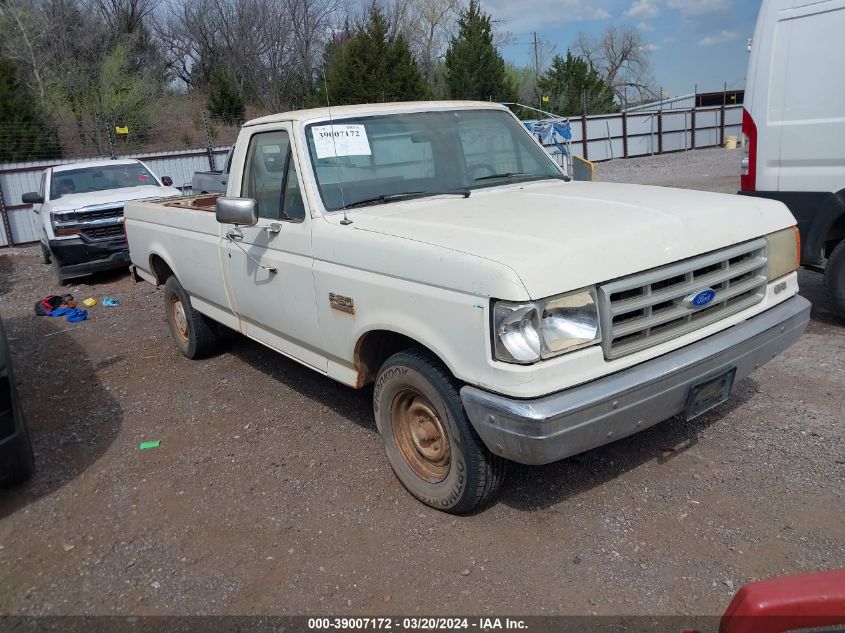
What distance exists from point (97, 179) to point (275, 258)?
9.03 m

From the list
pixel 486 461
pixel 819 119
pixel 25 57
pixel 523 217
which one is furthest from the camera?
pixel 25 57

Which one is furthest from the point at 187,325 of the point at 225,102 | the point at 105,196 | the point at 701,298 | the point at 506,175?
the point at 225,102

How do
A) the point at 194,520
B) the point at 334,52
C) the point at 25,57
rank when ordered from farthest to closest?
1. the point at 25,57
2. the point at 334,52
3. the point at 194,520

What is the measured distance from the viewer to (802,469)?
145 inches

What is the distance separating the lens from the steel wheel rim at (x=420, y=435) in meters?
3.50

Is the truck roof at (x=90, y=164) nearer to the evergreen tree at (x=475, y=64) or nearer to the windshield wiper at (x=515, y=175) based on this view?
the windshield wiper at (x=515, y=175)

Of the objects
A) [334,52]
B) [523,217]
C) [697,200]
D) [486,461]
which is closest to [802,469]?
[697,200]

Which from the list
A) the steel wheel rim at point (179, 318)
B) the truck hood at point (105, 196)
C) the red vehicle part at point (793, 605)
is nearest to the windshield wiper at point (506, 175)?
the red vehicle part at point (793, 605)

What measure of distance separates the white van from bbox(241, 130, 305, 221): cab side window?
3.77m

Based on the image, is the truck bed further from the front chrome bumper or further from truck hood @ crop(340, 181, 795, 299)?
the front chrome bumper

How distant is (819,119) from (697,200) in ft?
7.76

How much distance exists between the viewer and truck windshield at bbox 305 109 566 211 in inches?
162

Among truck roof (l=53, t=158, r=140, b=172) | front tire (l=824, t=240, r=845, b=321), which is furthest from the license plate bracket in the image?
truck roof (l=53, t=158, r=140, b=172)

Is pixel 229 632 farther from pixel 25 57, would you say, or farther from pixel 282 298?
pixel 25 57
